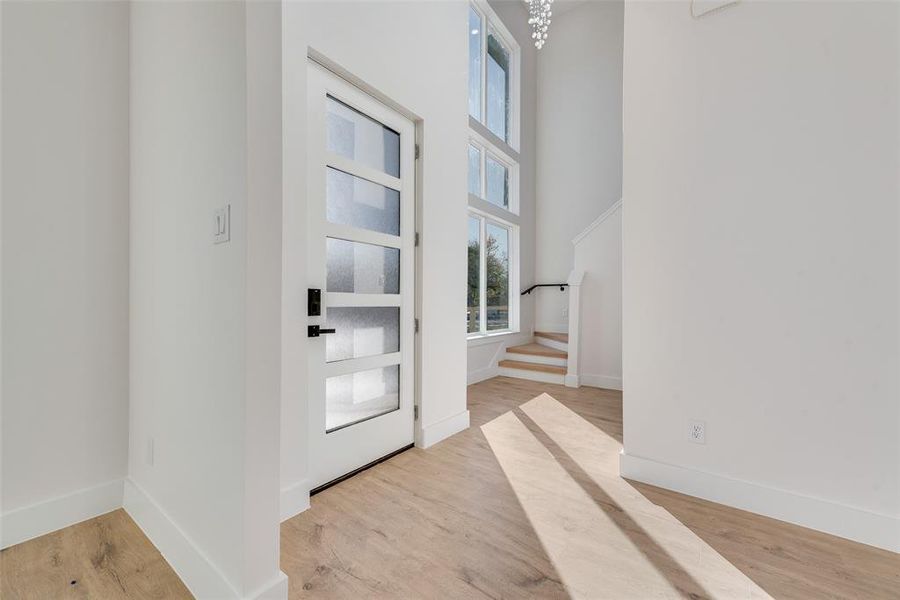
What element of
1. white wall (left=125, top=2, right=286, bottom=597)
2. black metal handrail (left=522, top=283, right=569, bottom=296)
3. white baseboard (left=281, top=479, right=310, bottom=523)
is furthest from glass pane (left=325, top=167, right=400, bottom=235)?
black metal handrail (left=522, top=283, right=569, bottom=296)

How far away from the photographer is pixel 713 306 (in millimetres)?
1996

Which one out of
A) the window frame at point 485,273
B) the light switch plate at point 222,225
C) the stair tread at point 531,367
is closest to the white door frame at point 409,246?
the light switch plate at point 222,225

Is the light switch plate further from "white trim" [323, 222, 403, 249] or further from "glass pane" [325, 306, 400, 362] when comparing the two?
"glass pane" [325, 306, 400, 362]

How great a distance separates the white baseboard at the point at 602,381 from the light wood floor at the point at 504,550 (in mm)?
2293

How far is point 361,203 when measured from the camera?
2.28 metres

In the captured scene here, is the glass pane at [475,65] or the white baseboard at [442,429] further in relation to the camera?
the glass pane at [475,65]

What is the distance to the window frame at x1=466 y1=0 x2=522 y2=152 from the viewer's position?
5.05m

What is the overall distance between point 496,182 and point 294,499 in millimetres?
4809

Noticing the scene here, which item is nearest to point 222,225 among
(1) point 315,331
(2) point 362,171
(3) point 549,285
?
(1) point 315,331

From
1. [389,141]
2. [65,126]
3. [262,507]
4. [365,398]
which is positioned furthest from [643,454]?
[65,126]

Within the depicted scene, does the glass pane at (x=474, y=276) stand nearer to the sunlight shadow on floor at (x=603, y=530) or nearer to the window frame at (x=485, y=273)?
the window frame at (x=485, y=273)

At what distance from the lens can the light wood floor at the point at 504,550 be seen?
4.50 ft

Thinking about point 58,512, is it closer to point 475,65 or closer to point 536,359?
point 536,359

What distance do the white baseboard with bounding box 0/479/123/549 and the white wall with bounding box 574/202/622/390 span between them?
4196 millimetres
